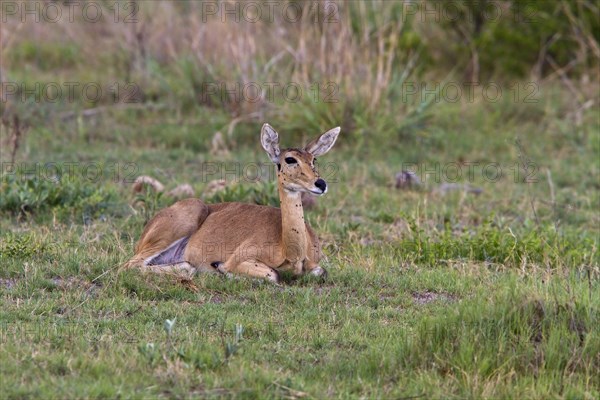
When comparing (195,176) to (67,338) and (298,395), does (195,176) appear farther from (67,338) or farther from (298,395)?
(298,395)

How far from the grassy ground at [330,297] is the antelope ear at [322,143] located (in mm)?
946

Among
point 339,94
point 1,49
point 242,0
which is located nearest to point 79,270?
→ point 339,94

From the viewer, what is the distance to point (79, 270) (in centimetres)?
827

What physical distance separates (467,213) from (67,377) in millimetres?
6280

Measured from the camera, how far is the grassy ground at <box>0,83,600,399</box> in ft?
19.9

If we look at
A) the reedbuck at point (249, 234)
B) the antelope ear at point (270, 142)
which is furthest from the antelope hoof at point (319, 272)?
the antelope ear at point (270, 142)

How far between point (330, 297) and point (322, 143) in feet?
5.12

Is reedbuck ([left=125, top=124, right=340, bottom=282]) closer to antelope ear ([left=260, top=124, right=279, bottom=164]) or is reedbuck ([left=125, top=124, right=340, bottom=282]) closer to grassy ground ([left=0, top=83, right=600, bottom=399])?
antelope ear ([left=260, top=124, right=279, bottom=164])

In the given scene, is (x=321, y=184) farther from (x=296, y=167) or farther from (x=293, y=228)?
(x=293, y=228)

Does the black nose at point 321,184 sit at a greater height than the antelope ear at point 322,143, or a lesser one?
lesser

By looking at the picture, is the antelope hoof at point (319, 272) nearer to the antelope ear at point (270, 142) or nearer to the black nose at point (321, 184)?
the black nose at point (321, 184)

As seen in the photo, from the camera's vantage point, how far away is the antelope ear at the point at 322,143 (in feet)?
29.1

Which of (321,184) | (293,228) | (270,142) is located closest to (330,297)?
(293,228)

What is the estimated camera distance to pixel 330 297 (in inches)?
311
